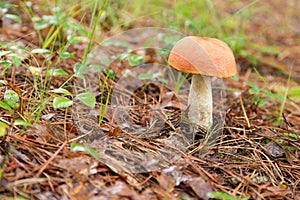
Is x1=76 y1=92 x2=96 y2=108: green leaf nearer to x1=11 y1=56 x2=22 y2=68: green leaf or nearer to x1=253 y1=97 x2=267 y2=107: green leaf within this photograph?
x1=11 y1=56 x2=22 y2=68: green leaf

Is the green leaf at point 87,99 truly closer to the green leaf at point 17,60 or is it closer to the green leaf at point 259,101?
the green leaf at point 17,60

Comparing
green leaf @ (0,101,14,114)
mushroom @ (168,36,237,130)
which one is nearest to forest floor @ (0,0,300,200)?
green leaf @ (0,101,14,114)

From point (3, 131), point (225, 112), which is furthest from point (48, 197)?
point (225, 112)

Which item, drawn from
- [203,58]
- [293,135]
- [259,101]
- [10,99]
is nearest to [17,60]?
[10,99]

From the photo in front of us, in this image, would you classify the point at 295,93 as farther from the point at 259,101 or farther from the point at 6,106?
the point at 6,106

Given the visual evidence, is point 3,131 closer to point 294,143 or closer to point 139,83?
point 139,83

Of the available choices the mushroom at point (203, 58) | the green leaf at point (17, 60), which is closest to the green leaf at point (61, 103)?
the green leaf at point (17, 60)
